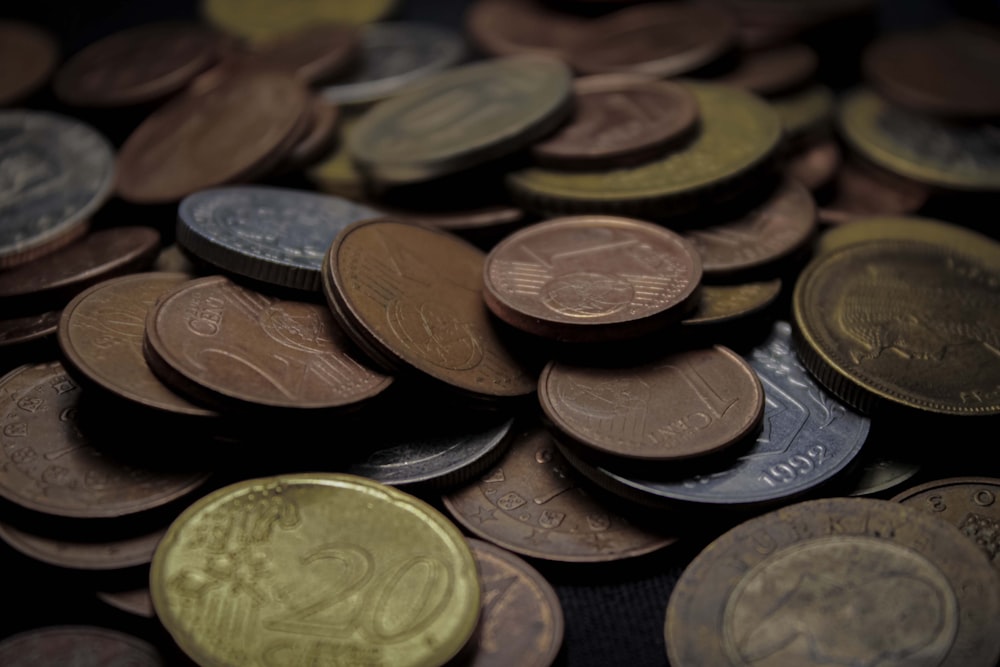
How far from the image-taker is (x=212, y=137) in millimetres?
3281

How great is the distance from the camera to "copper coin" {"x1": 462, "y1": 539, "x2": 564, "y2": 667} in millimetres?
1954

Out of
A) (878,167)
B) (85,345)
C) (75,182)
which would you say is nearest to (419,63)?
(75,182)

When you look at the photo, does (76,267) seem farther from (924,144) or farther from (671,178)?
(924,144)

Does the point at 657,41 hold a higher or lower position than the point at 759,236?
higher

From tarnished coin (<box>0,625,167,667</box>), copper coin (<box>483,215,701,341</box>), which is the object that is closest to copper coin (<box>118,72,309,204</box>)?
copper coin (<box>483,215,701,341</box>)

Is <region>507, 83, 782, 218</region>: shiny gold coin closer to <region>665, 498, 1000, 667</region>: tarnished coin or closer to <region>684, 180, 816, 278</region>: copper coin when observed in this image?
<region>684, 180, 816, 278</region>: copper coin

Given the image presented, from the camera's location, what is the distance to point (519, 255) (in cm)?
258

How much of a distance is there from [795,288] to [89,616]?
1968 millimetres

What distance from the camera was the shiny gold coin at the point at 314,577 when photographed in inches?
73.0

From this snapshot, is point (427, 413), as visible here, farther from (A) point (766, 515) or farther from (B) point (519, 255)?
(A) point (766, 515)

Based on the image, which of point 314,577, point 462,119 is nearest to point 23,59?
point 462,119

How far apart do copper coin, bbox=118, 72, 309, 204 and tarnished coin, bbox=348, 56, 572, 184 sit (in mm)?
260

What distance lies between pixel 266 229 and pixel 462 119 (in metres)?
0.85

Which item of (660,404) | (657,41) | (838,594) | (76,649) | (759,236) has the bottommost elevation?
(76,649)
